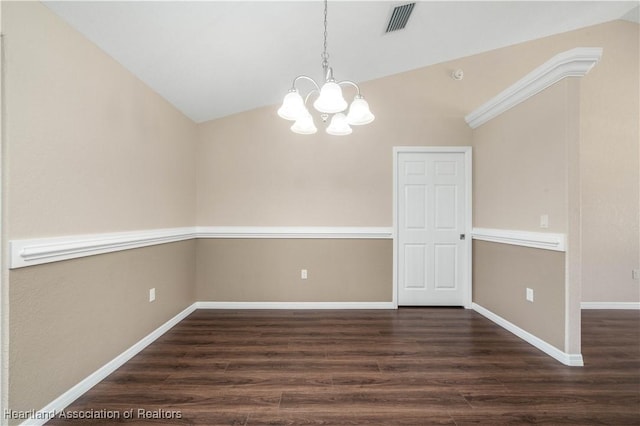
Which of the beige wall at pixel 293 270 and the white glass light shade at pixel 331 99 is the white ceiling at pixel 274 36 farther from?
the beige wall at pixel 293 270

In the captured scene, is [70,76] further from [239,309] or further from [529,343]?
[529,343]

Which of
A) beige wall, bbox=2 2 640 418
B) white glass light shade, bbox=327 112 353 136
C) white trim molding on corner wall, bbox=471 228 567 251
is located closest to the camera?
white glass light shade, bbox=327 112 353 136

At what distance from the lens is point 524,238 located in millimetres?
2705

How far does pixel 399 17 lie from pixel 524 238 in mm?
2361

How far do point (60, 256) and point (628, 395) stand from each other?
3679 millimetres

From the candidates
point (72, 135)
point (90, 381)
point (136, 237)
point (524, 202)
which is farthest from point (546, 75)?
point (90, 381)

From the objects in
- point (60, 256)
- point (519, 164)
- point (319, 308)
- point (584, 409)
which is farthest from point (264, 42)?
point (584, 409)

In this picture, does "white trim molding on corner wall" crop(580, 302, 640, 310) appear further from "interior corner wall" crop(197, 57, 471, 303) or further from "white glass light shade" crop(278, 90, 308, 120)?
"white glass light shade" crop(278, 90, 308, 120)

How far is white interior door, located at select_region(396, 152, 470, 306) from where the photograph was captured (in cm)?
368

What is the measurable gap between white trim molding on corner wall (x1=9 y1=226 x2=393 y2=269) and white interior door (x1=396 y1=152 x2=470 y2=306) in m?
0.39

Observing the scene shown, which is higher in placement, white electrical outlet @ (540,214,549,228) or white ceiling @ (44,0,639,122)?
white ceiling @ (44,0,639,122)

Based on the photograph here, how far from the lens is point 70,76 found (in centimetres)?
174

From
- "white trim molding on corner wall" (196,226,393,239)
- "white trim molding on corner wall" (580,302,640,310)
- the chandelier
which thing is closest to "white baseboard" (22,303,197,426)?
"white trim molding on corner wall" (196,226,393,239)

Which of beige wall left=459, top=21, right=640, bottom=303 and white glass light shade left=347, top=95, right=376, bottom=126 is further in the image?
beige wall left=459, top=21, right=640, bottom=303
